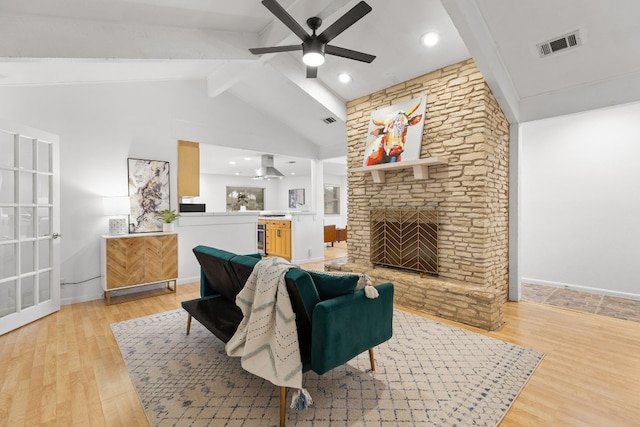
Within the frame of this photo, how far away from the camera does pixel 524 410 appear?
6.48 ft

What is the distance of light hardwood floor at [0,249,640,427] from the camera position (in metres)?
1.92

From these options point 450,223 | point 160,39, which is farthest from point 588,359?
point 160,39

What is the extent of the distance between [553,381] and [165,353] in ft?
10.2

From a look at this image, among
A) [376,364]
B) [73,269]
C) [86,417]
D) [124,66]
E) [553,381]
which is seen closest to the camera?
[86,417]

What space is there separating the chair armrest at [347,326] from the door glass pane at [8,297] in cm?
344

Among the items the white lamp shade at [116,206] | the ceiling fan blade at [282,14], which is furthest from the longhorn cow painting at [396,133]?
the white lamp shade at [116,206]

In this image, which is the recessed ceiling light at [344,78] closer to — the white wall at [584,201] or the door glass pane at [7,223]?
the white wall at [584,201]

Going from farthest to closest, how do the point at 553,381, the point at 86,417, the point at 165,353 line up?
the point at 165,353
the point at 553,381
the point at 86,417

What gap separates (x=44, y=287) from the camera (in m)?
3.66

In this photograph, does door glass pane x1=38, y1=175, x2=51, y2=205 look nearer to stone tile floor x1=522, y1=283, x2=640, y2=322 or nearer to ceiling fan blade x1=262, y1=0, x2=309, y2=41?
ceiling fan blade x1=262, y1=0, x2=309, y2=41

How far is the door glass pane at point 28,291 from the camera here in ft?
11.0

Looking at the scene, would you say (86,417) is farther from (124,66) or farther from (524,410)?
(124,66)

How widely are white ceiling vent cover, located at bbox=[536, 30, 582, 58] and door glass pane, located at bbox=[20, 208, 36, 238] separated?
5.72m

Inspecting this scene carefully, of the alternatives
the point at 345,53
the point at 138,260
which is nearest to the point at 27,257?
the point at 138,260
